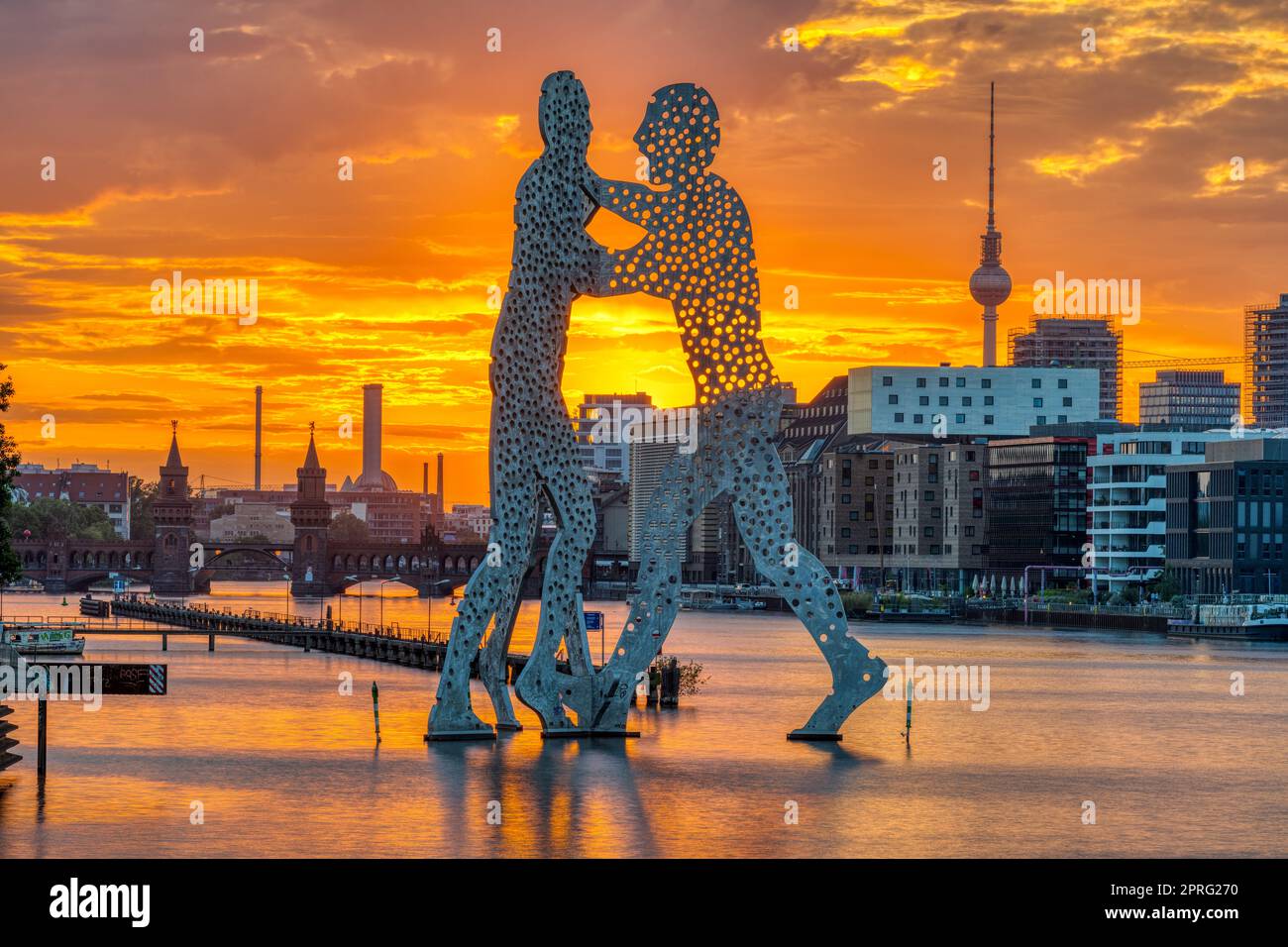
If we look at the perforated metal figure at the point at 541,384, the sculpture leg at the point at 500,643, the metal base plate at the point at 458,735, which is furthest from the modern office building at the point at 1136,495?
the perforated metal figure at the point at 541,384

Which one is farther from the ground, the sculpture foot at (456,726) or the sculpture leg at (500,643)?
the sculpture leg at (500,643)

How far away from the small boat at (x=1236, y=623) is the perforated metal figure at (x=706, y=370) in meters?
96.2

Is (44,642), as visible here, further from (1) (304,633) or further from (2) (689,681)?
(2) (689,681)

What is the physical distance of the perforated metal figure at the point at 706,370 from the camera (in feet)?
185

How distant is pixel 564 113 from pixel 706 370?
7.39 metres

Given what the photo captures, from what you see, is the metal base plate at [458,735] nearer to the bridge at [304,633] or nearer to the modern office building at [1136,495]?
the bridge at [304,633]

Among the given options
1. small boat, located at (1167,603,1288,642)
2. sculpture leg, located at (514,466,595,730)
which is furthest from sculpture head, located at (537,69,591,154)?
small boat, located at (1167,603,1288,642)

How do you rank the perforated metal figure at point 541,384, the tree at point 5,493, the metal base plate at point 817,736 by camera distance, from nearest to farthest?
the perforated metal figure at point 541,384
the metal base plate at point 817,736
the tree at point 5,493

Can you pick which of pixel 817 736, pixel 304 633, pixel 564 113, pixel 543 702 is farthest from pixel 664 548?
pixel 304 633

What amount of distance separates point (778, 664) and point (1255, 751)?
156 feet

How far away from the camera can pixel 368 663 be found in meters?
115

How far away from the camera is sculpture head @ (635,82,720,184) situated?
56.3 meters
